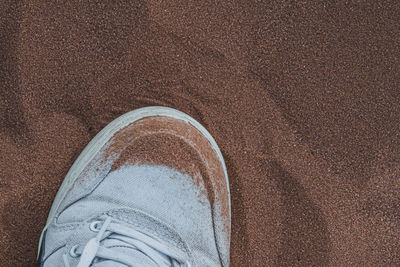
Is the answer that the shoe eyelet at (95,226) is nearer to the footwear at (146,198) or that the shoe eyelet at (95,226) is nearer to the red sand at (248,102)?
the footwear at (146,198)

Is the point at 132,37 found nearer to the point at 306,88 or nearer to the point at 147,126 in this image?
the point at 147,126

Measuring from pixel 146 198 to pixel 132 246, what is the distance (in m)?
0.15

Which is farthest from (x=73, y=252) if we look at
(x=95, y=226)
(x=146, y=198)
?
(x=146, y=198)

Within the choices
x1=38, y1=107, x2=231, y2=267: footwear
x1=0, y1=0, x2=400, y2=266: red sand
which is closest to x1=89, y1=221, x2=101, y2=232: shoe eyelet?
x1=38, y1=107, x2=231, y2=267: footwear

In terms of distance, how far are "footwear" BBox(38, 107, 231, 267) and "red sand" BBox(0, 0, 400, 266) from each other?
0.08 metres

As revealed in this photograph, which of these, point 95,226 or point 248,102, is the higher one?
Answer: point 248,102

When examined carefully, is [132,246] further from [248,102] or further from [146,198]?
[248,102]

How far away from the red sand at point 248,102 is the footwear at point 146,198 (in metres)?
0.08

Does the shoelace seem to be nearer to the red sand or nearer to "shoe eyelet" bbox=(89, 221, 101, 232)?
"shoe eyelet" bbox=(89, 221, 101, 232)

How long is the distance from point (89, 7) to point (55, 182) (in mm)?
621

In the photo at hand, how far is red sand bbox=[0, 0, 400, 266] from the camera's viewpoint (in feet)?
4.16

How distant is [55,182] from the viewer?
4.20 ft

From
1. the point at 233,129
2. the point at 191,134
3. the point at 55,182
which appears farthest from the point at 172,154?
the point at 55,182

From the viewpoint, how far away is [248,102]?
130cm
